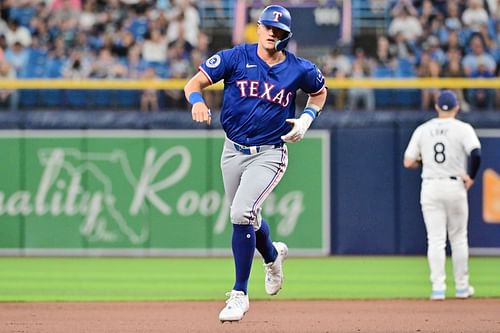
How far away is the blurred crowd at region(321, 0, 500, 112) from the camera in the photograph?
1338 cm

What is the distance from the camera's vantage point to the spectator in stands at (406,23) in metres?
16.3

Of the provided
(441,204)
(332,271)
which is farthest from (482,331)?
(332,271)

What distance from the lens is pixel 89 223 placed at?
526 inches

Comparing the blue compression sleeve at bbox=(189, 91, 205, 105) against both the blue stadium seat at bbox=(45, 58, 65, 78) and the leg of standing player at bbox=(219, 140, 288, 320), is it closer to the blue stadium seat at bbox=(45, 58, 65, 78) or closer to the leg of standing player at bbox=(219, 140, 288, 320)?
the leg of standing player at bbox=(219, 140, 288, 320)

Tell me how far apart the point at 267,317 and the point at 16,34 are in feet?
30.9

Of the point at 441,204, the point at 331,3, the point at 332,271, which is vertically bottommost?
the point at 332,271

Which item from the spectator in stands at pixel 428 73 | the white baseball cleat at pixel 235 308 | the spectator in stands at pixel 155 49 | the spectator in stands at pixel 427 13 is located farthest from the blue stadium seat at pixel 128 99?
the white baseball cleat at pixel 235 308

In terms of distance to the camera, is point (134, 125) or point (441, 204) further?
point (134, 125)

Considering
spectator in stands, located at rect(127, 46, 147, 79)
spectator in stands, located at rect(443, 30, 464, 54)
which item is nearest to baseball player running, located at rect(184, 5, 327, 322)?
spectator in stands, located at rect(127, 46, 147, 79)

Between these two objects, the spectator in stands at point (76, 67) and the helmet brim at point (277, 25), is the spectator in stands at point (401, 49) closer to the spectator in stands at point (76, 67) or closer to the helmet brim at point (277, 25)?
the spectator in stands at point (76, 67)

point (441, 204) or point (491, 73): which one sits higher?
point (491, 73)

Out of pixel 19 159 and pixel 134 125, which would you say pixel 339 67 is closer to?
pixel 134 125

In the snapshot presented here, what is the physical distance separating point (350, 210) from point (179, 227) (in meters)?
2.04

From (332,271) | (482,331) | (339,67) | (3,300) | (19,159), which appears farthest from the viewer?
(339,67)
